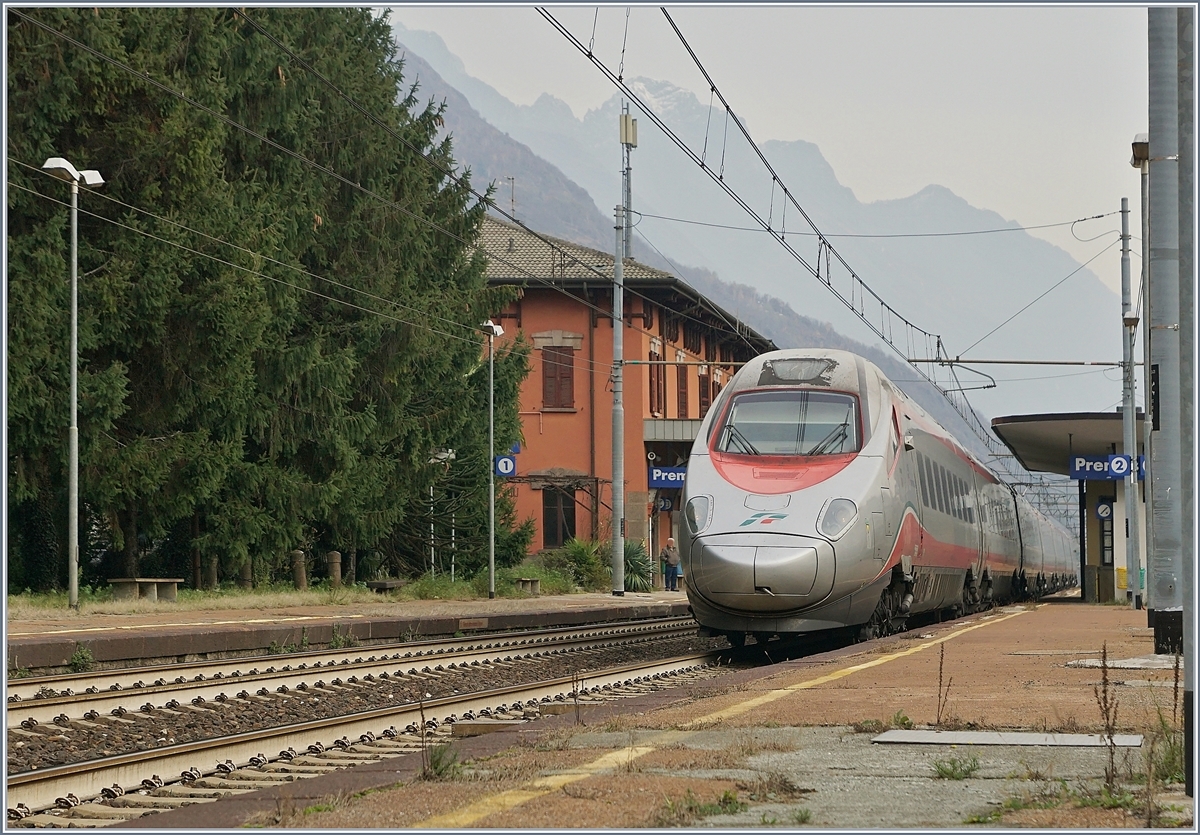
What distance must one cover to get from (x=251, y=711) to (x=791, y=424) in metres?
7.88

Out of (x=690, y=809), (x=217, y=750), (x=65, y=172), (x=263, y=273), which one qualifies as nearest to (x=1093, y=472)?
(x=263, y=273)

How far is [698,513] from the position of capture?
1692 centimetres

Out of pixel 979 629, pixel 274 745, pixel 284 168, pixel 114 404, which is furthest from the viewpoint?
pixel 284 168

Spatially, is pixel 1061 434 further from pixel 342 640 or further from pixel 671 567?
pixel 342 640

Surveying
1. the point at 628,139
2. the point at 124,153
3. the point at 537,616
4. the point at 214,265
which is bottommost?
the point at 537,616

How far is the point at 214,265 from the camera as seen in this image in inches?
1096

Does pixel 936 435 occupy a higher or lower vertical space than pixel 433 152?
lower

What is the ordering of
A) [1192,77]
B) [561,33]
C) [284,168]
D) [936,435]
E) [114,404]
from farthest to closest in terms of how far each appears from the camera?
[284,168] < [114,404] < [936,435] < [561,33] < [1192,77]

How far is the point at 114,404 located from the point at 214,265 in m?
3.30

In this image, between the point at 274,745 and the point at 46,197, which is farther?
the point at 46,197

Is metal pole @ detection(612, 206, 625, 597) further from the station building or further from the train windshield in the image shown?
the train windshield

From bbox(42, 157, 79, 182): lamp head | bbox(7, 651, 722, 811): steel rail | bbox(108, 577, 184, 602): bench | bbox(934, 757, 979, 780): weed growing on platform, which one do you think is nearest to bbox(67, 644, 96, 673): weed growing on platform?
bbox(7, 651, 722, 811): steel rail

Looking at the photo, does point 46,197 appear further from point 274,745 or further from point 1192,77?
point 1192,77

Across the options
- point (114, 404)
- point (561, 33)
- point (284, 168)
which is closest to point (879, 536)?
point (561, 33)
